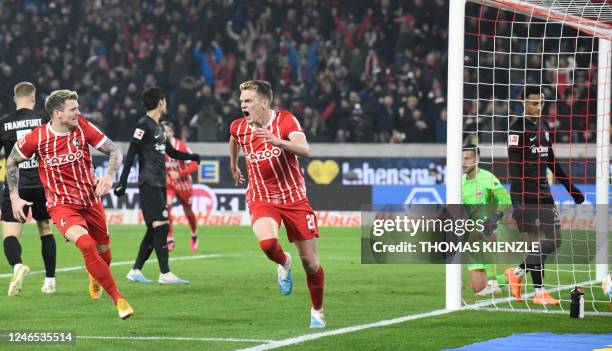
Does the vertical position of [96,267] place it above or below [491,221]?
below

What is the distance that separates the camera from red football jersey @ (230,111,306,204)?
871 cm

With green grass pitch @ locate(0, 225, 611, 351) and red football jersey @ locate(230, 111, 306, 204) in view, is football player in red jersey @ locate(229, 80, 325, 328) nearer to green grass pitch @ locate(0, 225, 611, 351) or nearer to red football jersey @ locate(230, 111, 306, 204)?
red football jersey @ locate(230, 111, 306, 204)

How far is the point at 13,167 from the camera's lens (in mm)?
9516

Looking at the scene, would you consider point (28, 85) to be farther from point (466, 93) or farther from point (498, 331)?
point (466, 93)

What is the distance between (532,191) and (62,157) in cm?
466

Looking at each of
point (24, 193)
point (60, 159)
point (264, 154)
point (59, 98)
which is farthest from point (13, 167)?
point (264, 154)

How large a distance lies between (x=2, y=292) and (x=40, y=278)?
1664 mm

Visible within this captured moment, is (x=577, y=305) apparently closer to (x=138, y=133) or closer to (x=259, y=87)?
(x=259, y=87)

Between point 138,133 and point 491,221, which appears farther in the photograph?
point 138,133

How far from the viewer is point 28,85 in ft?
37.3

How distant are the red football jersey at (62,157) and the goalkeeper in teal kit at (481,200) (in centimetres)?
403

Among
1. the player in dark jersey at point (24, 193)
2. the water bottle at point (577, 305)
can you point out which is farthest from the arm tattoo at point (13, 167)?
the water bottle at point (577, 305)

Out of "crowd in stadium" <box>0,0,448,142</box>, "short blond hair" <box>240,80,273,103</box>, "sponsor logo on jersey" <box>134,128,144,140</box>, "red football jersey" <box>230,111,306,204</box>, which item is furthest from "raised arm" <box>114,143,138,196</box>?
"crowd in stadium" <box>0,0,448,142</box>

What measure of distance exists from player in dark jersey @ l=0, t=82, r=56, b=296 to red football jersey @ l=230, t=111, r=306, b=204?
131 inches
